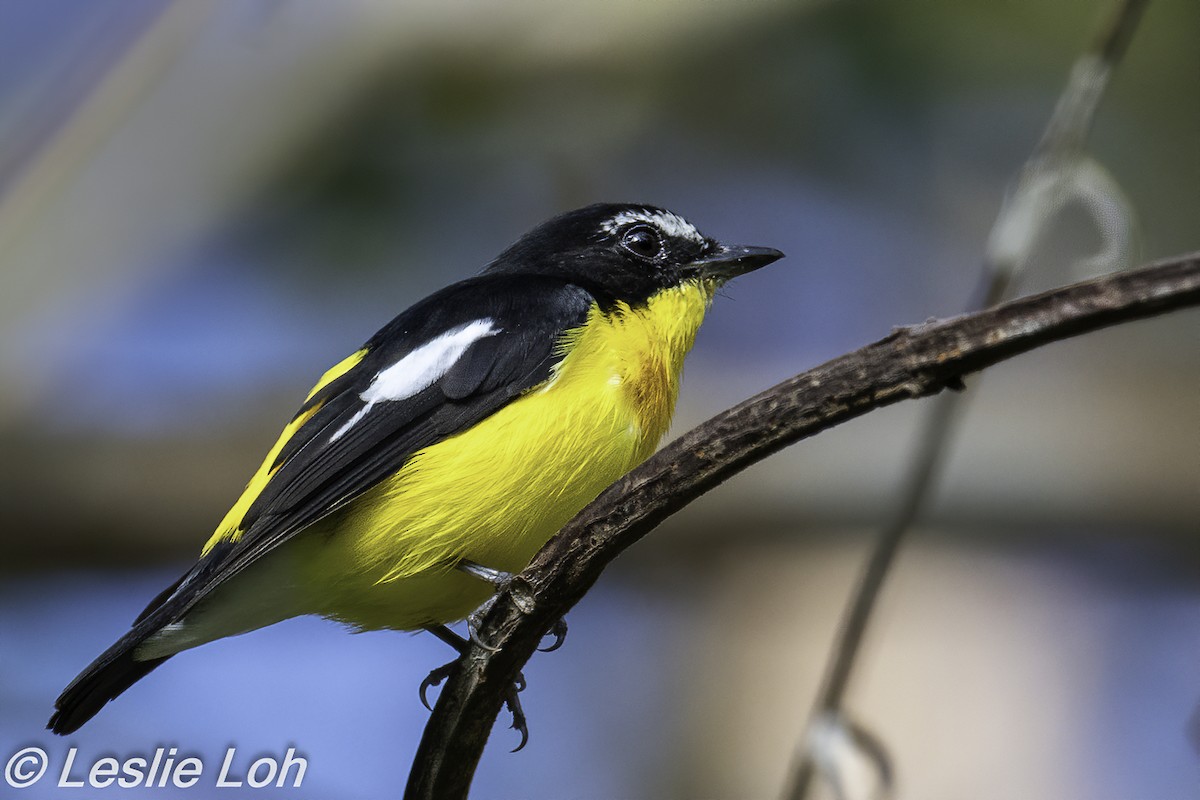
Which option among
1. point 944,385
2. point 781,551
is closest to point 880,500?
point 781,551

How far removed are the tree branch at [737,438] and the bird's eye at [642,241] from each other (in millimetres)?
2099

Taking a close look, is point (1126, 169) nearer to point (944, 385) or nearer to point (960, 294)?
point (960, 294)

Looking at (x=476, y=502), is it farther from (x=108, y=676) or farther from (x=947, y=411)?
(x=947, y=411)

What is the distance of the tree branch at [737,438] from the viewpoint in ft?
6.86

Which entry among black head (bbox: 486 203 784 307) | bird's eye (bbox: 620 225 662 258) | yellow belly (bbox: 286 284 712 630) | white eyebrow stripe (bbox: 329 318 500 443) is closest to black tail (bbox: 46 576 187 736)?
yellow belly (bbox: 286 284 712 630)

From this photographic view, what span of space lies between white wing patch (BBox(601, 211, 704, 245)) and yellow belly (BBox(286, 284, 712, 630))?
945mm

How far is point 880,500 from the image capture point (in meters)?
6.63

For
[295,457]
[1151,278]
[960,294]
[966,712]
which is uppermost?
[960,294]

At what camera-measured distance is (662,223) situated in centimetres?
486

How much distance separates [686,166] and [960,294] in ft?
5.99

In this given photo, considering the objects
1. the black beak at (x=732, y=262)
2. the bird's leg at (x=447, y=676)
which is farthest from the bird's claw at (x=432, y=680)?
the black beak at (x=732, y=262)

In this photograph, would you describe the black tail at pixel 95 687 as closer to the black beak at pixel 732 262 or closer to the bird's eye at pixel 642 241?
the bird's eye at pixel 642 241

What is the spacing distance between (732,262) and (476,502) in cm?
158

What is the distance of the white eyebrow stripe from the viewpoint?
13.1 ft
